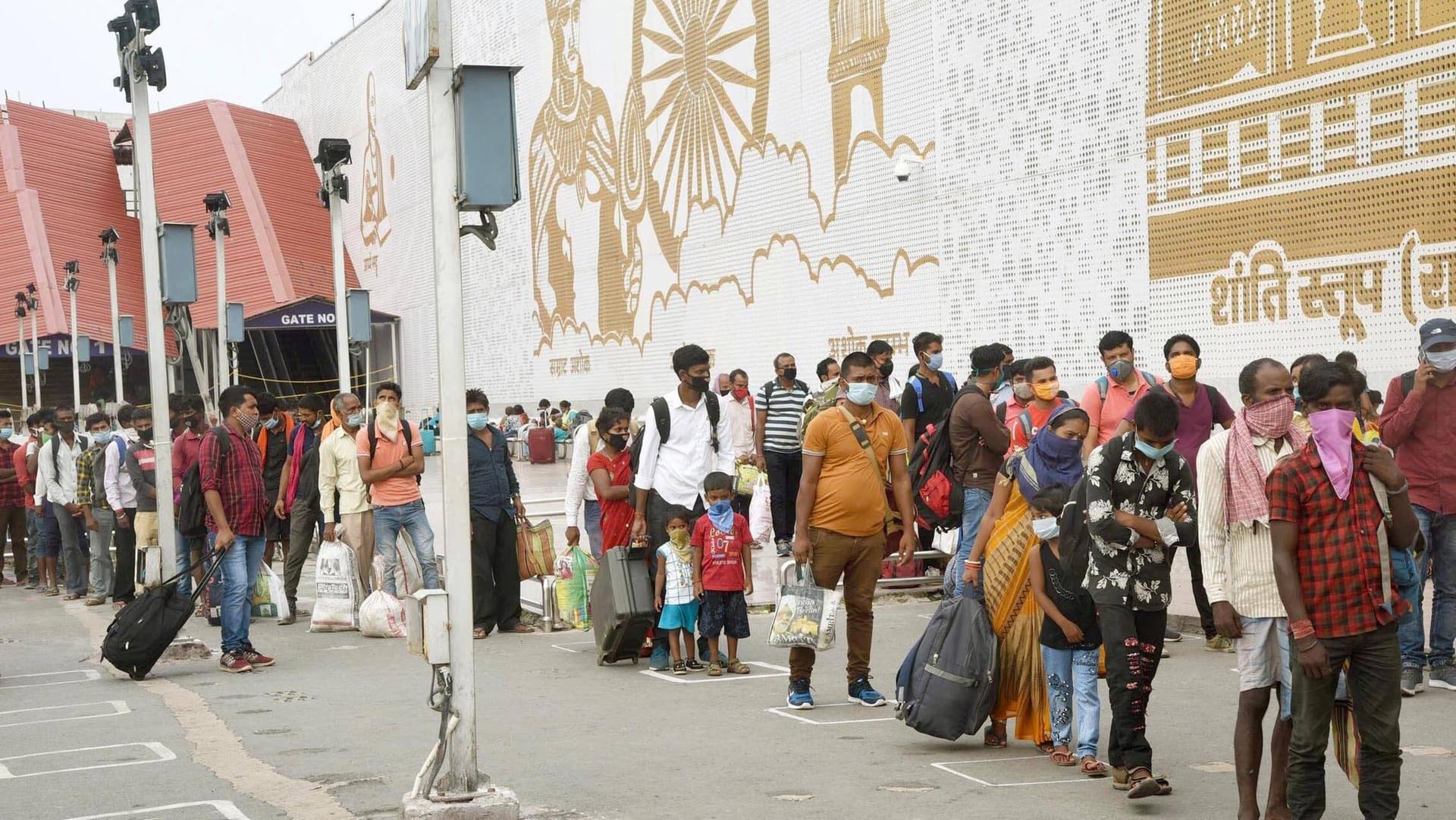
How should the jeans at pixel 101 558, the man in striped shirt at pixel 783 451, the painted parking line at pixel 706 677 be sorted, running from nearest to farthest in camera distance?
the painted parking line at pixel 706 677 → the man in striped shirt at pixel 783 451 → the jeans at pixel 101 558

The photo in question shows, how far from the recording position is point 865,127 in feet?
78.0

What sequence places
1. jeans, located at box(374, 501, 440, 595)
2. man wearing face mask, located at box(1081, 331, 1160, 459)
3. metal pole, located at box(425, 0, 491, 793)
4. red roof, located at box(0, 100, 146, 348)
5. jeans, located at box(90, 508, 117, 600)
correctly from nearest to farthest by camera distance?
metal pole, located at box(425, 0, 491, 793) → man wearing face mask, located at box(1081, 331, 1160, 459) → jeans, located at box(374, 501, 440, 595) → jeans, located at box(90, 508, 117, 600) → red roof, located at box(0, 100, 146, 348)

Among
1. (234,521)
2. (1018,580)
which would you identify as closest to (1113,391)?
(1018,580)

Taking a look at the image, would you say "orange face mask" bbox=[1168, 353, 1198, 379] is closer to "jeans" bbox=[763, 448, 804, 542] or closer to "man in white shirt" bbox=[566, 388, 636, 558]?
"man in white shirt" bbox=[566, 388, 636, 558]

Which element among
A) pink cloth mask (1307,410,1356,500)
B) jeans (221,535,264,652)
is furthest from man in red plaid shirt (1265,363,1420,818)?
jeans (221,535,264,652)

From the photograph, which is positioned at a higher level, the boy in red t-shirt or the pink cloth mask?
the pink cloth mask

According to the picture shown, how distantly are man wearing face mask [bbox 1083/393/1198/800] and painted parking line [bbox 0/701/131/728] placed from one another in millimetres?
5769

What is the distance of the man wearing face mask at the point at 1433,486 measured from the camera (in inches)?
326

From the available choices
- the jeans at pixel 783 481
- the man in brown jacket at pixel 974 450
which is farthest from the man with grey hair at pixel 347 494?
the man in brown jacket at pixel 974 450

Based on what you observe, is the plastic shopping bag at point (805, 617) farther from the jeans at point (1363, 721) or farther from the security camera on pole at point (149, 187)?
the security camera on pole at point (149, 187)

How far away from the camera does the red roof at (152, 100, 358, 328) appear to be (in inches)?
1991

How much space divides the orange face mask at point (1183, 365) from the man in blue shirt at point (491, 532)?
16.1ft

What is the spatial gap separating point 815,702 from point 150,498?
7.64 meters

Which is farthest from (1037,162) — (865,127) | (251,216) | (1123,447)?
(251,216)
